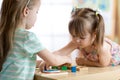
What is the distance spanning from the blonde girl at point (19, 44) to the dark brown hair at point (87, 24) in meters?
0.17

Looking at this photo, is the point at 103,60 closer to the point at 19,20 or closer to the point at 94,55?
the point at 94,55

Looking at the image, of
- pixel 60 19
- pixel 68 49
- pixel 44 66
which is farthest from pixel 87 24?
pixel 60 19

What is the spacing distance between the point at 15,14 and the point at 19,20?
29 mm

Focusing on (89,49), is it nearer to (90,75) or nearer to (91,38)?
(91,38)

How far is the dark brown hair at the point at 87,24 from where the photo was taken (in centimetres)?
129

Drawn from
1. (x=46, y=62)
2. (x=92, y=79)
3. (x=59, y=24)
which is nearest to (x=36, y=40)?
(x=46, y=62)

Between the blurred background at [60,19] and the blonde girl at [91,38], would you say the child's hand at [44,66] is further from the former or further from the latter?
the blurred background at [60,19]

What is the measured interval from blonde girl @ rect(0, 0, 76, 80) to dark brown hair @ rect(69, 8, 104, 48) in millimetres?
175

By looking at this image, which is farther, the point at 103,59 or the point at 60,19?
the point at 60,19

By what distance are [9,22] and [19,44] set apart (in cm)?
10

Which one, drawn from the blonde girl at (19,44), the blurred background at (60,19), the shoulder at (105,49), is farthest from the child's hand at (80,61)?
the blurred background at (60,19)

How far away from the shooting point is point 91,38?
1329 mm

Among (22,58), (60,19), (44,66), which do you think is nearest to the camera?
(22,58)

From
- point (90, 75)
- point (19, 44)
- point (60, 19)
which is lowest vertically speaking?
point (90, 75)
